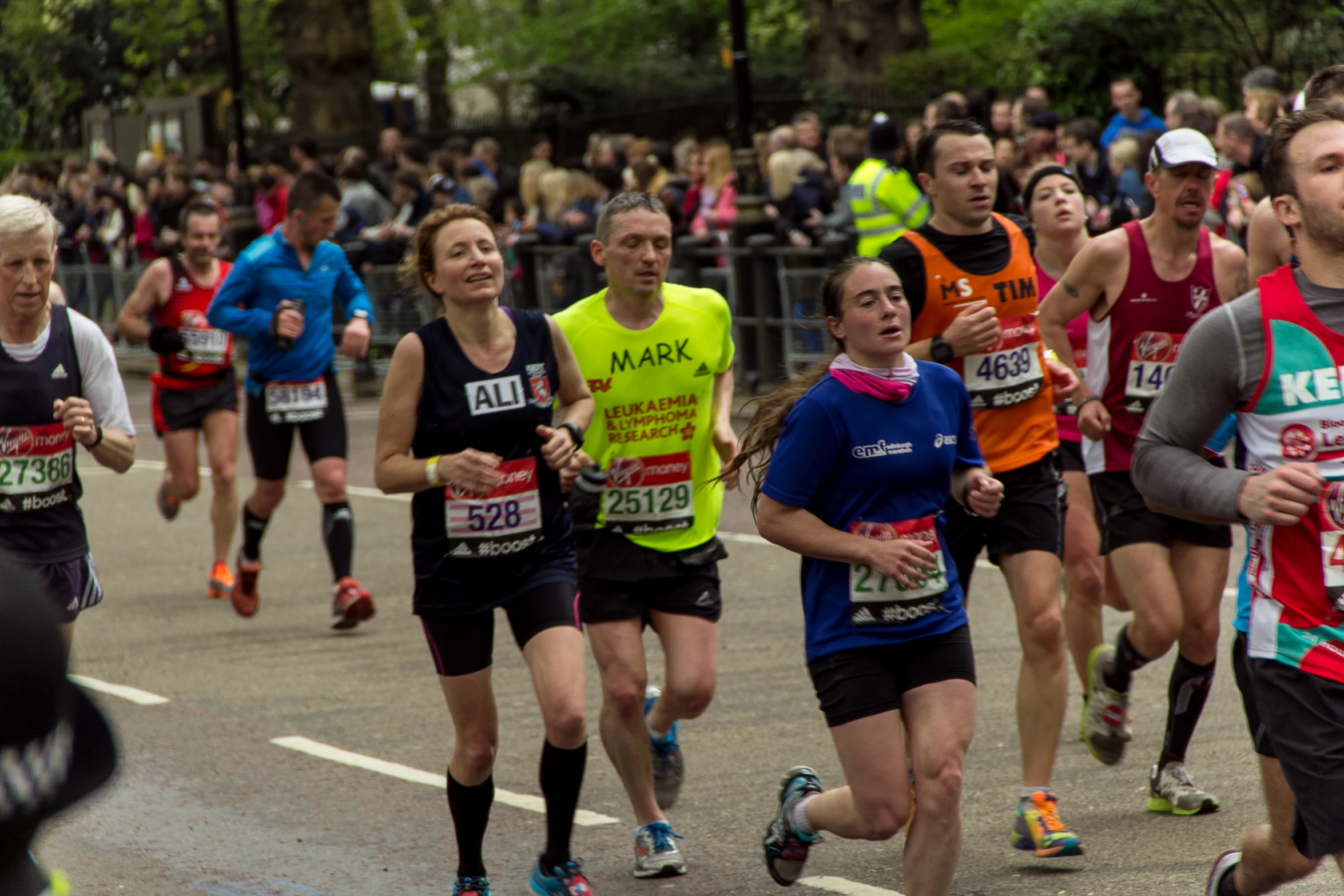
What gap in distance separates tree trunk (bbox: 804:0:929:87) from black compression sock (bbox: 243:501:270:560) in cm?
1854

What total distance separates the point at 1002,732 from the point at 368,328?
171 inches

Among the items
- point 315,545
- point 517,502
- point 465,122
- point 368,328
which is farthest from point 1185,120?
point 465,122

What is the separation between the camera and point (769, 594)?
33.4 feet

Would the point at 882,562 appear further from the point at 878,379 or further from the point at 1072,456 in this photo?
the point at 1072,456

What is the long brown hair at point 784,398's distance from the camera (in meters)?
4.91

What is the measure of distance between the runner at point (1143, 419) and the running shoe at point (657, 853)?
1551 millimetres

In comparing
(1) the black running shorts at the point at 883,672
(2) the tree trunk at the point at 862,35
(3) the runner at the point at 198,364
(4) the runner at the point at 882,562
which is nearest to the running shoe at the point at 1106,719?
(4) the runner at the point at 882,562

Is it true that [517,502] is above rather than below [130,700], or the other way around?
above

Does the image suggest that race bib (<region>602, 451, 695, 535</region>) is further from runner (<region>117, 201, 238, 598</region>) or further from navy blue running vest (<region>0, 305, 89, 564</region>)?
runner (<region>117, 201, 238, 598</region>)

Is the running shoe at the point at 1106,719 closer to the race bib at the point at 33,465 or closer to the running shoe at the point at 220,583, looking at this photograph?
the race bib at the point at 33,465

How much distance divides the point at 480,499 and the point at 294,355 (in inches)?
200

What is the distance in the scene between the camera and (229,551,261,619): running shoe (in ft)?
33.7

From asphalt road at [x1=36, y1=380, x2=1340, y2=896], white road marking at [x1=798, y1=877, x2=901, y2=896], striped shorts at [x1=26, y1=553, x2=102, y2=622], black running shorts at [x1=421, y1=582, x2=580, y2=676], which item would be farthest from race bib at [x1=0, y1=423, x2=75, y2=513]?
white road marking at [x1=798, y1=877, x2=901, y2=896]

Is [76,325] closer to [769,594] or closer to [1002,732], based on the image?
[1002,732]
